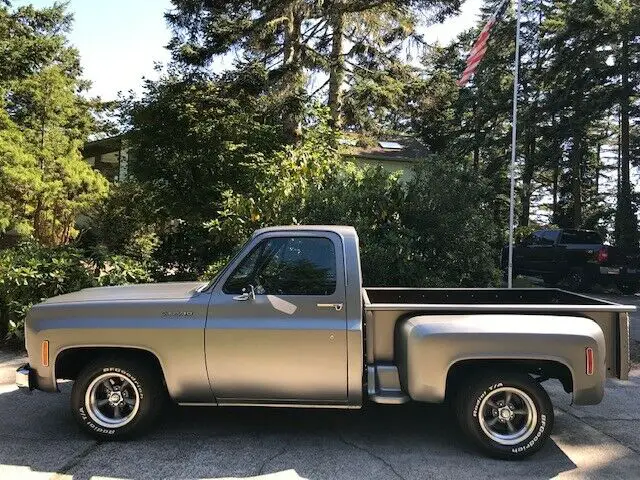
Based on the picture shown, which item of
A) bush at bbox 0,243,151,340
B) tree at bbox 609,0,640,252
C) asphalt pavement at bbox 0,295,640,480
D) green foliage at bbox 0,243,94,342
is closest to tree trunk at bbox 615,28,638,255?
tree at bbox 609,0,640,252

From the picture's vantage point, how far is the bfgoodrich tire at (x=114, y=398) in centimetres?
456

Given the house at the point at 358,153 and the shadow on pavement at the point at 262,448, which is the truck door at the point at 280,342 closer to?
the shadow on pavement at the point at 262,448

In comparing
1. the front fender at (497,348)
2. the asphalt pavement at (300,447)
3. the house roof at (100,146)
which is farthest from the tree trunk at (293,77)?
the front fender at (497,348)

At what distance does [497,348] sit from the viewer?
423cm

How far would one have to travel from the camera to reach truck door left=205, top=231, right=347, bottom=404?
4.39 m

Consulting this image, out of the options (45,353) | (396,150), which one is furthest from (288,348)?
(396,150)

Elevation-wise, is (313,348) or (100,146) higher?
(100,146)

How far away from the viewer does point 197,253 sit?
11.2 meters

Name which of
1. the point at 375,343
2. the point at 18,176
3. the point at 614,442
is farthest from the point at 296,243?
the point at 18,176

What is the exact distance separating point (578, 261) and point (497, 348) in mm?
12892

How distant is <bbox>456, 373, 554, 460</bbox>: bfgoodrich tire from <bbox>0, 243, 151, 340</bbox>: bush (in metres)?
5.74

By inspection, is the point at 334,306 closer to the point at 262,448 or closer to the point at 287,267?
the point at 287,267

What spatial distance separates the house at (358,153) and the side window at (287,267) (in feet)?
23.7

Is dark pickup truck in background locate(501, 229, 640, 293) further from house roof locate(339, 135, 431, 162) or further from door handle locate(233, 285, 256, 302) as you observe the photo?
door handle locate(233, 285, 256, 302)
